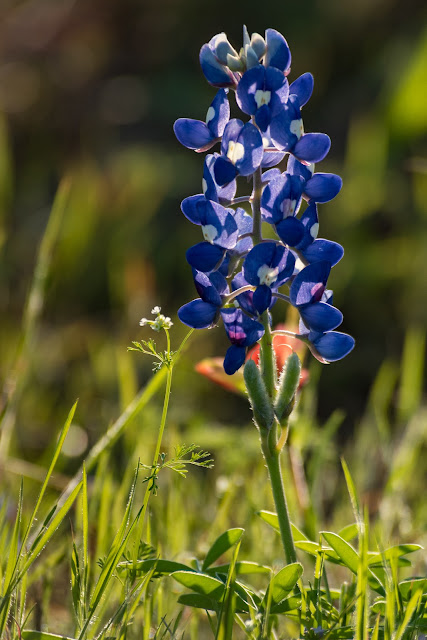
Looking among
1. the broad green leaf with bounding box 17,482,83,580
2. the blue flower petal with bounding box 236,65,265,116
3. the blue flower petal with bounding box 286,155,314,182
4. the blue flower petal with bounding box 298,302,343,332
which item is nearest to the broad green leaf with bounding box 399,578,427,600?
the blue flower petal with bounding box 298,302,343,332

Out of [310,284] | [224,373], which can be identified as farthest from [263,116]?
[224,373]

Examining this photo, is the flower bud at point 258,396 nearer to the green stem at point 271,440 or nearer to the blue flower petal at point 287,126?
the green stem at point 271,440

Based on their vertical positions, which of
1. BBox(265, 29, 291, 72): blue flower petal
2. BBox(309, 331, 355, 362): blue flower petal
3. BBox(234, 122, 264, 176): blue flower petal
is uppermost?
BBox(265, 29, 291, 72): blue flower petal

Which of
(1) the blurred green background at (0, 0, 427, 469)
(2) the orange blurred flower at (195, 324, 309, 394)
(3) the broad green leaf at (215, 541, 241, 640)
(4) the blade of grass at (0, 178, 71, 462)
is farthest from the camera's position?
(1) the blurred green background at (0, 0, 427, 469)

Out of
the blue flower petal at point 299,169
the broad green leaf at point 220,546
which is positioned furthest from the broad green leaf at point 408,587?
the blue flower petal at point 299,169

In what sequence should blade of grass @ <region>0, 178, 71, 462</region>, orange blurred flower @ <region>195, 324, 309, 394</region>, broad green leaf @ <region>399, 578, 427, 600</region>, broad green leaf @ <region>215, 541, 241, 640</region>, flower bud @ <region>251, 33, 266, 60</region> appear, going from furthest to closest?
blade of grass @ <region>0, 178, 71, 462</region>
orange blurred flower @ <region>195, 324, 309, 394</region>
flower bud @ <region>251, 33, 266, 60</region>
broad green leaf @ <region>399, 578, 427, 600</region>
broad green leaf @ <region>215, 541, 241, 640</region>

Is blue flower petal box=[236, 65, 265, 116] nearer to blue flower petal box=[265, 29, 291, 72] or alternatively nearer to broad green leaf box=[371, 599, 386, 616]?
blue flower petal box=[265, 29, 291, 72]

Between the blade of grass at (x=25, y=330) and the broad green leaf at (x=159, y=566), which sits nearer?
the broad green leaf at (x=159, y=566)
